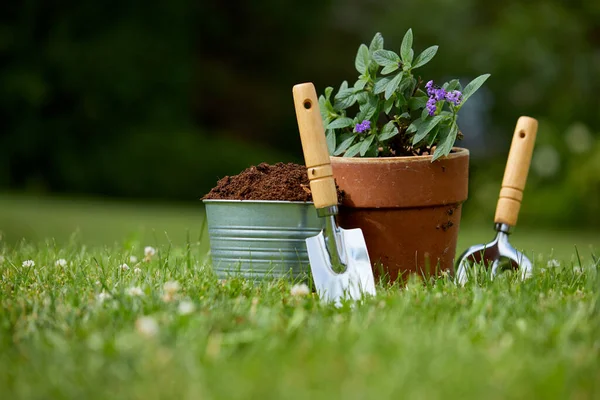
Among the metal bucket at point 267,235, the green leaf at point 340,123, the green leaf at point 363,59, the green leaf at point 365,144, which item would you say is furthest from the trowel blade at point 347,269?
the green leaf at point 363,59

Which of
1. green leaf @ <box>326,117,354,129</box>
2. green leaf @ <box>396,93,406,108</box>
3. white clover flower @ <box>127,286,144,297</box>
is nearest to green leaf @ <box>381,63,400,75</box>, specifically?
green leaf @ <box>396,93,406,108</box>

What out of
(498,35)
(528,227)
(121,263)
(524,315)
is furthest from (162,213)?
(498,35)

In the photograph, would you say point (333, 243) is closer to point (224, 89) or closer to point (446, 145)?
point (446, 145)

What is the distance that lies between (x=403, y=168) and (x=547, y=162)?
726 centimetres

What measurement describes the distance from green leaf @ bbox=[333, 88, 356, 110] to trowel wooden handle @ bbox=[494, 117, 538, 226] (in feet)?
2.23

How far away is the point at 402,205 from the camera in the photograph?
2.73 meters

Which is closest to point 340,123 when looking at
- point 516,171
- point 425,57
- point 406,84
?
point 406,84

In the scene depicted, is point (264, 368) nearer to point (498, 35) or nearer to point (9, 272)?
point (9, 272)

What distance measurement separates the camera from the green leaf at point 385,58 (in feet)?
9.17

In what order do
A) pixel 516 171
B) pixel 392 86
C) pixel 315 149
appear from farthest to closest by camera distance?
pixel 516 171 < pixel 392 86 < pixel 315 149

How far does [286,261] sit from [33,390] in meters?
1.30

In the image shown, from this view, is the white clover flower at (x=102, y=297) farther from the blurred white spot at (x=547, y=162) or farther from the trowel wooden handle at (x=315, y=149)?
the blurred white spot at (x=547, y=162)

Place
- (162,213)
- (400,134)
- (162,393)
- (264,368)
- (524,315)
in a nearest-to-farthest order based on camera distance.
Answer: (162,393)
(264,368)
(524,315)
(400,134)
(162,213)

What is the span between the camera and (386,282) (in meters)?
2.77
